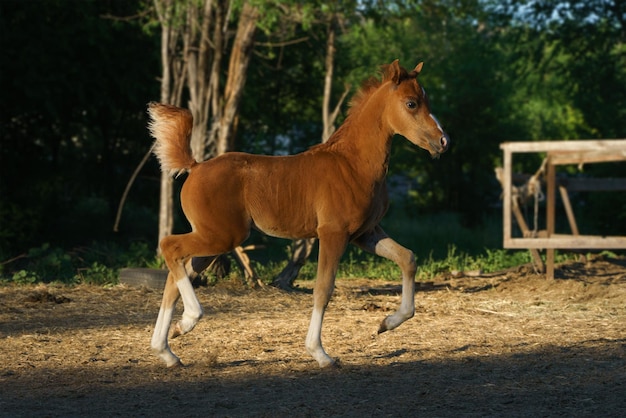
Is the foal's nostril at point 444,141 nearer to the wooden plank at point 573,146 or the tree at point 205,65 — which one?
the wooden plank at point 573,146

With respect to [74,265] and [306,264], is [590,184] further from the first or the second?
[74,265]

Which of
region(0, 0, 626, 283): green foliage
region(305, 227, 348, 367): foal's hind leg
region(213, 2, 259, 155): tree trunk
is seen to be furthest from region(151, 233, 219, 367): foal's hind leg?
region(213, 2, 259, 155): tree trunk

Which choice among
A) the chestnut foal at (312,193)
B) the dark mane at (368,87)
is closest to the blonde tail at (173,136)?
the chestnut foal at (312,193)

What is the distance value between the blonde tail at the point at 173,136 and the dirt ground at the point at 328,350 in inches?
60.1

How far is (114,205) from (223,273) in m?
9.12

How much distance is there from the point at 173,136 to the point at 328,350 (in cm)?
215

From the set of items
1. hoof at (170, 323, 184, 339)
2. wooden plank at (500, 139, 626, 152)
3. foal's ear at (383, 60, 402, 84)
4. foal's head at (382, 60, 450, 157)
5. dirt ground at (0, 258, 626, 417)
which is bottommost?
dirt ground at (0, 258, 626, 417)

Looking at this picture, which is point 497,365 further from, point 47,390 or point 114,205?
point 114,205

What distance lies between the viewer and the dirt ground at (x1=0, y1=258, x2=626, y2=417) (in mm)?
5820

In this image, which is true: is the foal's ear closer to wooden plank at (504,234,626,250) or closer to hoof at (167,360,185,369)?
hoof at (167,360,185,369)

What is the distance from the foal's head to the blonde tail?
61.7 inches

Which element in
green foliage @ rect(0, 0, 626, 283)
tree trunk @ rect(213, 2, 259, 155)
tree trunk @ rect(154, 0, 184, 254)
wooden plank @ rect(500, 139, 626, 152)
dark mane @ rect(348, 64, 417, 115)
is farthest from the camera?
green foliage @ rect(0, 0, 626, 283)

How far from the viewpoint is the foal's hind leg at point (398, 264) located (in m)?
7.06

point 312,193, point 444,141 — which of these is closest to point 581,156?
point 444,141
